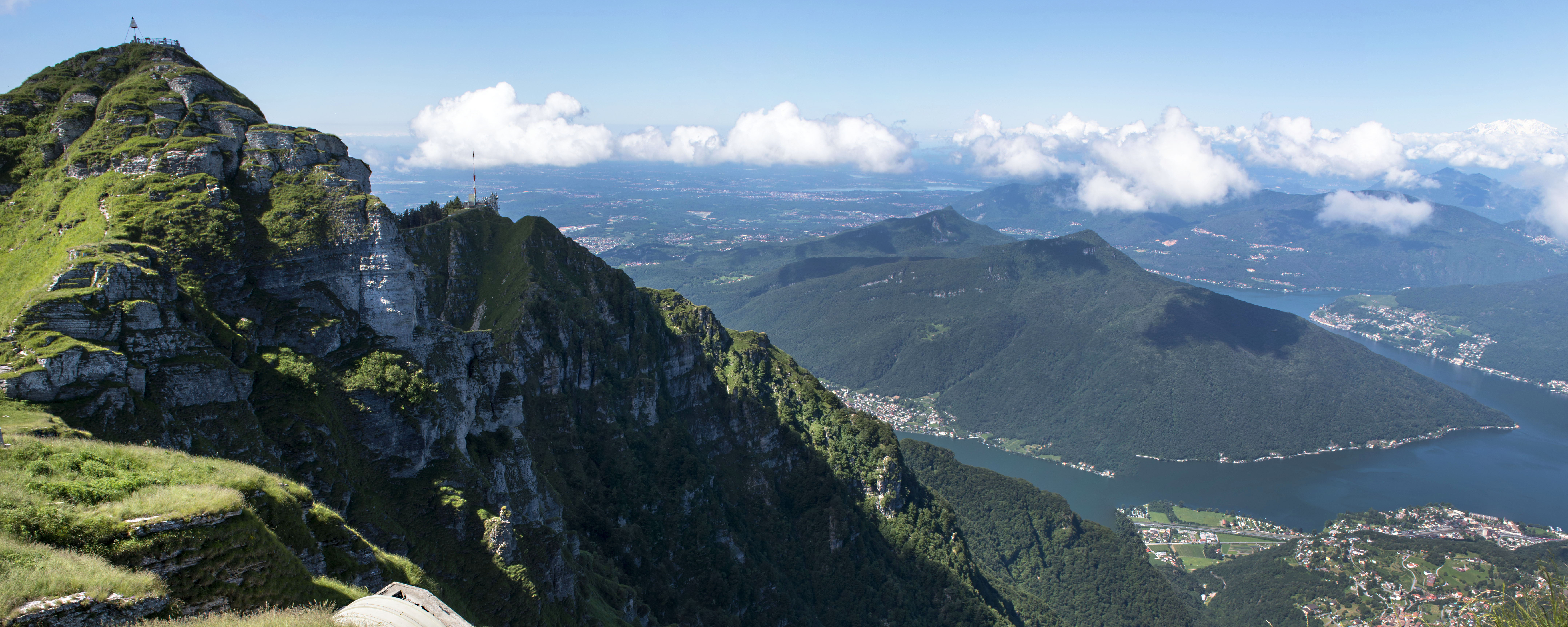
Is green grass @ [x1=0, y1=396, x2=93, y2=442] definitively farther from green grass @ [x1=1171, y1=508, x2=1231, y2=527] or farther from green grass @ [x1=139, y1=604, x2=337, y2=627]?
green grass @ [x1=1171, y1=508, x2=1231, y2=527]

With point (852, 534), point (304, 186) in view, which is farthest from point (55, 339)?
point (852, 534)

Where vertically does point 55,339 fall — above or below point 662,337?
above

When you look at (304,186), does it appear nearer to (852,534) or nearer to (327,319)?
(327,319)

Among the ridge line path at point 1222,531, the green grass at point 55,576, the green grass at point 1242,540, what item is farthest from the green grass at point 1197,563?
the green grass at point 55,576

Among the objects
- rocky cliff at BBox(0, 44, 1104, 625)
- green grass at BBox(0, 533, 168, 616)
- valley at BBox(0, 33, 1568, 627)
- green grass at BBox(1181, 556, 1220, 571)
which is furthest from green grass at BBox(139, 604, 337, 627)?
green grass at BBox(1181, 556, 1220, 571)

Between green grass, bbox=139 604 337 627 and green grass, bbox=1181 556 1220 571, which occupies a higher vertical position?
green grass, bbox=139 604 337 627

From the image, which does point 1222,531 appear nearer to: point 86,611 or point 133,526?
point 133,526
